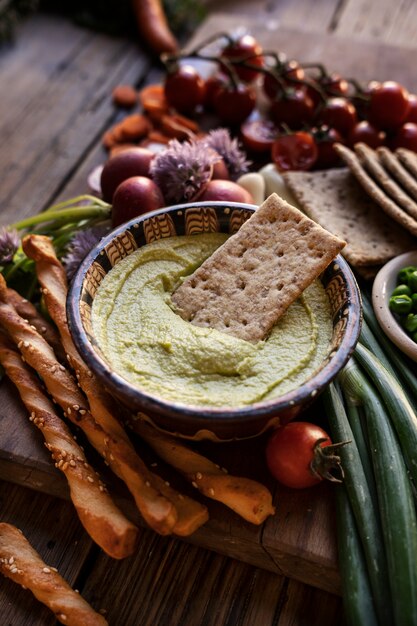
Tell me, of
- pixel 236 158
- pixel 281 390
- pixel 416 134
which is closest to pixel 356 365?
pixel 281 390

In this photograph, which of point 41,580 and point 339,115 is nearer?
point 41,580

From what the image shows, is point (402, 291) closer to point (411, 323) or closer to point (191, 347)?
point (411, 323)

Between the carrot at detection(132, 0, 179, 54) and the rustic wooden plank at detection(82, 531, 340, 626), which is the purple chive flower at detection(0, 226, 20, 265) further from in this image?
the carrot at detection(132, 0, 179, 54)

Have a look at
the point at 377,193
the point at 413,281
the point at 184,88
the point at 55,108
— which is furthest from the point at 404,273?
Result: the point at 55,108

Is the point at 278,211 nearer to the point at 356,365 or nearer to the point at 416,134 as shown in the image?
the point at 356,365

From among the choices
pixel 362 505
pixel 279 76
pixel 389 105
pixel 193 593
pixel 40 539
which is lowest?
pixel 40 539

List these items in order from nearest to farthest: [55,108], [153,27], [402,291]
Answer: [402,291]
[55,108]
[153,27]
